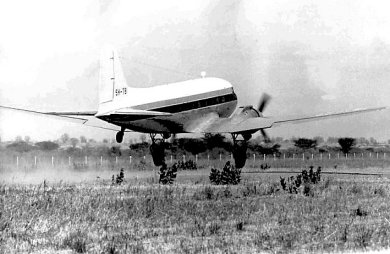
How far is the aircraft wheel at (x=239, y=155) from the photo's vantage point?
35.9 m

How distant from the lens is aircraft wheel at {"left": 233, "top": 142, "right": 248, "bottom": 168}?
35938 mm

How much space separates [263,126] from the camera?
37.1 meters

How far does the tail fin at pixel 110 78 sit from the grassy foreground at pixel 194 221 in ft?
37.6

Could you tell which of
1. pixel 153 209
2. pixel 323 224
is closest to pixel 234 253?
pixel 323 224

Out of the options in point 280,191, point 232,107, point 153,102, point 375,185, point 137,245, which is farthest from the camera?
point 232,107

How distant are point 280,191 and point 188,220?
979 centimetres

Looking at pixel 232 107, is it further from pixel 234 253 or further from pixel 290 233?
pixel 234 253

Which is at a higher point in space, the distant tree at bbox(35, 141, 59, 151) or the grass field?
the distant tree at bbox(35, 141, 59, 151)

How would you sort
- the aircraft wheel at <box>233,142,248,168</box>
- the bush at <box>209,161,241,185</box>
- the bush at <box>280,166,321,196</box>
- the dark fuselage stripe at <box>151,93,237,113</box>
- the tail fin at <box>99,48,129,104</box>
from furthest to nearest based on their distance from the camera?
the tail fin at <box>99,48,129,104</box>
the dark fuselage stripe at <box>151,93,237,113</box>
the aircraft wheel at <box>233,142,248,168</box>
the bush at <box>209,161,241,185</box>
the bush at <box>280,166,321,196</box>

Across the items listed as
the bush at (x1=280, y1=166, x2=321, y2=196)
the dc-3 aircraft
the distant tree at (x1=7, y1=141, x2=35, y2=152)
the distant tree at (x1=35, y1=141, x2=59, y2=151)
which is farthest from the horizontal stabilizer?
the distant tree at (x1=35, y1=141, x2=59, y2=151)

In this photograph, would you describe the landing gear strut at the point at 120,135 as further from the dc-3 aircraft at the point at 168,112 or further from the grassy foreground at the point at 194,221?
the grassy foreground at the point at 194,221

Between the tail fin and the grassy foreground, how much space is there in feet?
37.6

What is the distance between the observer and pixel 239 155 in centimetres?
3612

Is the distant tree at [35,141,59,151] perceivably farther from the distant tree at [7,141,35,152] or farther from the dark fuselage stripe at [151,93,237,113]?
the dark fuselage stripe at [151,93,237,113]
